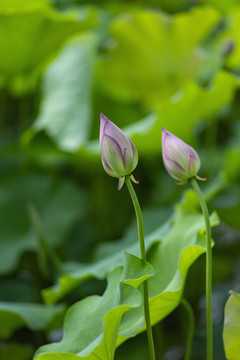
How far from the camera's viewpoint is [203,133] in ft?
3.48

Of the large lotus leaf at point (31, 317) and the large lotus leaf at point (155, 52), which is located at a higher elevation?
the large lotus leaf at point (155, 52)

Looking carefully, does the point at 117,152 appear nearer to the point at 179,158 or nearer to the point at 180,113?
the point at 179,158

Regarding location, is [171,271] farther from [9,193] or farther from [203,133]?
[203,133]

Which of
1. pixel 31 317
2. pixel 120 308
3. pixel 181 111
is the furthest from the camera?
pixel 181 111

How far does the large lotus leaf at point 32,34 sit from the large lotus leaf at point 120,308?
38 cm

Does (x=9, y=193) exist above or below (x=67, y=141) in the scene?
below

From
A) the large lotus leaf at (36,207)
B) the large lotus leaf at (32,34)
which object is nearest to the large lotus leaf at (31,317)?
the large lotus leaf at (36,207)

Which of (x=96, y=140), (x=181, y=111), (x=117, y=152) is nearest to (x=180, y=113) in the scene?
(x=181, y=111)

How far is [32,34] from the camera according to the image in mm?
736

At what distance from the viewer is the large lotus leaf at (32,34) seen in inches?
27.5

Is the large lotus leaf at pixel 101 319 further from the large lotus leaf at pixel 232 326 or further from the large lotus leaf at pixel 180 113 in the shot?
the large lotus leaf at pixel 180 113

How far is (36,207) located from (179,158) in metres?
0.49

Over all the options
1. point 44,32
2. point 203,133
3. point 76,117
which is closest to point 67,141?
point 76,117

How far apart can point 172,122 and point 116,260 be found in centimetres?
19
